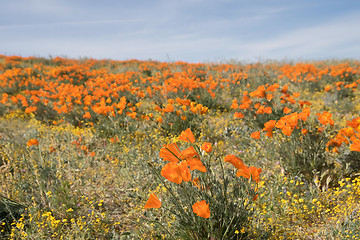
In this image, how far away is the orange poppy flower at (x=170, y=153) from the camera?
1509mm

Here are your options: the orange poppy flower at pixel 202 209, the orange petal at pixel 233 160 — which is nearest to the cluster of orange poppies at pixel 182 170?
the orange poppy flower at pixel 202 209

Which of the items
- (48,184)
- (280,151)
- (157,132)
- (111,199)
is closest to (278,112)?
(280,151)

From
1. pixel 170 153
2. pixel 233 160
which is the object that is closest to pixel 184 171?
pixel 170 153

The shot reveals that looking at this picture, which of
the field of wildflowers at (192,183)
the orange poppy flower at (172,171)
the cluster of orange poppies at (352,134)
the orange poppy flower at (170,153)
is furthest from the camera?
the cluster of orange poppies at (352,134)

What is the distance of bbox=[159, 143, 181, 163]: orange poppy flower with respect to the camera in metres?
1.51

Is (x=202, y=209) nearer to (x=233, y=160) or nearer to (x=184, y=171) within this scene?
(x=184, y=171)

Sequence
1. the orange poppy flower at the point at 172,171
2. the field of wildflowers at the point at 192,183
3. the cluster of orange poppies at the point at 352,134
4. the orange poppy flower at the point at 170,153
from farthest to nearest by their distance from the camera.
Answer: the cluster of orange poppies at the point at 352,134, the field of wildflowers at the point at 192,183, the orange poppy flower at the point at 170,153, the orange poppy flower at the point at 172,171

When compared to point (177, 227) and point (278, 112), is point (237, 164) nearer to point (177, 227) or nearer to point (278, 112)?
point (177, 227)

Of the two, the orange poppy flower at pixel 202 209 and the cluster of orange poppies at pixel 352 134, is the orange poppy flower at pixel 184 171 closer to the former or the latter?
the orange poppy flower at pixel 202 209

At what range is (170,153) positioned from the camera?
5.05ft

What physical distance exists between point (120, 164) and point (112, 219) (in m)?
1.20

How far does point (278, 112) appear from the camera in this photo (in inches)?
179

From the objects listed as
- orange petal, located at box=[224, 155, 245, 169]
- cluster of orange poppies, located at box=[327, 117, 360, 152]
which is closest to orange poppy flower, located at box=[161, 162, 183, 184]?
orange petal, located at box=[224, 155, 245, 169]

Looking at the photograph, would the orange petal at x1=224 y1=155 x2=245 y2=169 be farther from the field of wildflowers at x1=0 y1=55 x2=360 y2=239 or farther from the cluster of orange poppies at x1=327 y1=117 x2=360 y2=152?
the cluster of orange poppies at x1=327 y1=117 x2=360 y2=152
